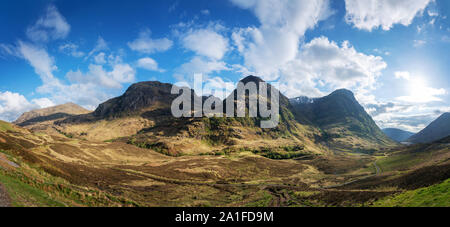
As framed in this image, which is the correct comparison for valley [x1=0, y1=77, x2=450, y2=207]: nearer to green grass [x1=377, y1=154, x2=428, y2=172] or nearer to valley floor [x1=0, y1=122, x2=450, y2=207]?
valley floor [x1=0, y1=122, x2=450, y2=207]

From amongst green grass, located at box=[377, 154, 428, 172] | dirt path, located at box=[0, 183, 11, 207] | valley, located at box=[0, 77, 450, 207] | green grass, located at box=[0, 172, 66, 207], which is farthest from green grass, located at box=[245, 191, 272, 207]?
green grass, located at box=[377, 154, 428, 172]

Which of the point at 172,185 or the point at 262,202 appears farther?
the point at 172,185

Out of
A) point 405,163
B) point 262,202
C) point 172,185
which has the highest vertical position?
point 405,163

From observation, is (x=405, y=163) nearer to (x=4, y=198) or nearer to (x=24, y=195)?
(x=24, y=195)

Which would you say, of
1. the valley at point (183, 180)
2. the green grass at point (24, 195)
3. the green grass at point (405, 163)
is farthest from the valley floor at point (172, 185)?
the green grass at point (405, 163)

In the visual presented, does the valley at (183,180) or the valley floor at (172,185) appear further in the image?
the valley at (183,180)

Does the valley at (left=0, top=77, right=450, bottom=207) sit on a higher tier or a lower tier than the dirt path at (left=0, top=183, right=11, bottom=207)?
lower

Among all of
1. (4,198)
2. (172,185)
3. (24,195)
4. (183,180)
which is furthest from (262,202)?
(4,198)

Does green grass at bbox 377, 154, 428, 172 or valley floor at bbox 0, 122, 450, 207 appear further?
green grass at bbox 377, 154, 428, 172

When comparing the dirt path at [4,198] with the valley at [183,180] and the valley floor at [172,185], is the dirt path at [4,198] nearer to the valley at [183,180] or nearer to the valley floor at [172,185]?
the valley floor at [172,185]
